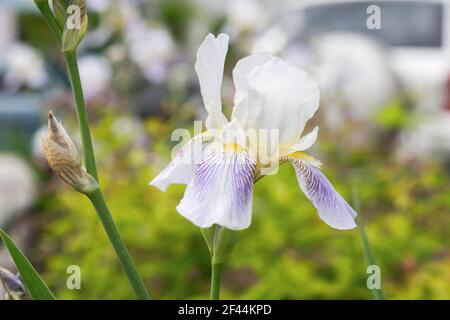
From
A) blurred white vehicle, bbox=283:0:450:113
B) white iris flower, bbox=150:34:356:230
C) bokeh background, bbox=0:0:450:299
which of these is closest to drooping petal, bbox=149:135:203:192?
white iris flower, bbox=150:34:356:230

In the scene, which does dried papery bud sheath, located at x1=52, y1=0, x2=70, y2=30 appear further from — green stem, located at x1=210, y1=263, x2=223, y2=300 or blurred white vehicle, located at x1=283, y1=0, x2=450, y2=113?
blurred white vehicle, located at x1=283, y1=0, x2=450, y2=113

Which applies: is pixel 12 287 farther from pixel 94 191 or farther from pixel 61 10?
pixel 61 10

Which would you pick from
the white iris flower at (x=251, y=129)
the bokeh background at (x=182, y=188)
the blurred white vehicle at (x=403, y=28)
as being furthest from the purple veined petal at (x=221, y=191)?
the blurred white vehicle at (x=403, y=28)

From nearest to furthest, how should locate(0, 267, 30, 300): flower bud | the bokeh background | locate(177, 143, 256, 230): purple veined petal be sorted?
locate(177, 143, 256, 230): purple veined petal
locate(0, 267, 30, 300): flower bud
the bokeh background

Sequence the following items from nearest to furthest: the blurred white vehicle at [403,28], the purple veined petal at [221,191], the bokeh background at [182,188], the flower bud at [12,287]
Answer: the purple veined petal at [221,191] → the flower bud at [12,287] → the bokeh background at [182,188] → the blurred white vehicle at [403,28]

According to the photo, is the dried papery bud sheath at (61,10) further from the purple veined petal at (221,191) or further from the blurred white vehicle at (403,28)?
the blurred white vehicle at (403,28)

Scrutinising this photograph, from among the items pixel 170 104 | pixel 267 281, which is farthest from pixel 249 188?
pixel 170 104
